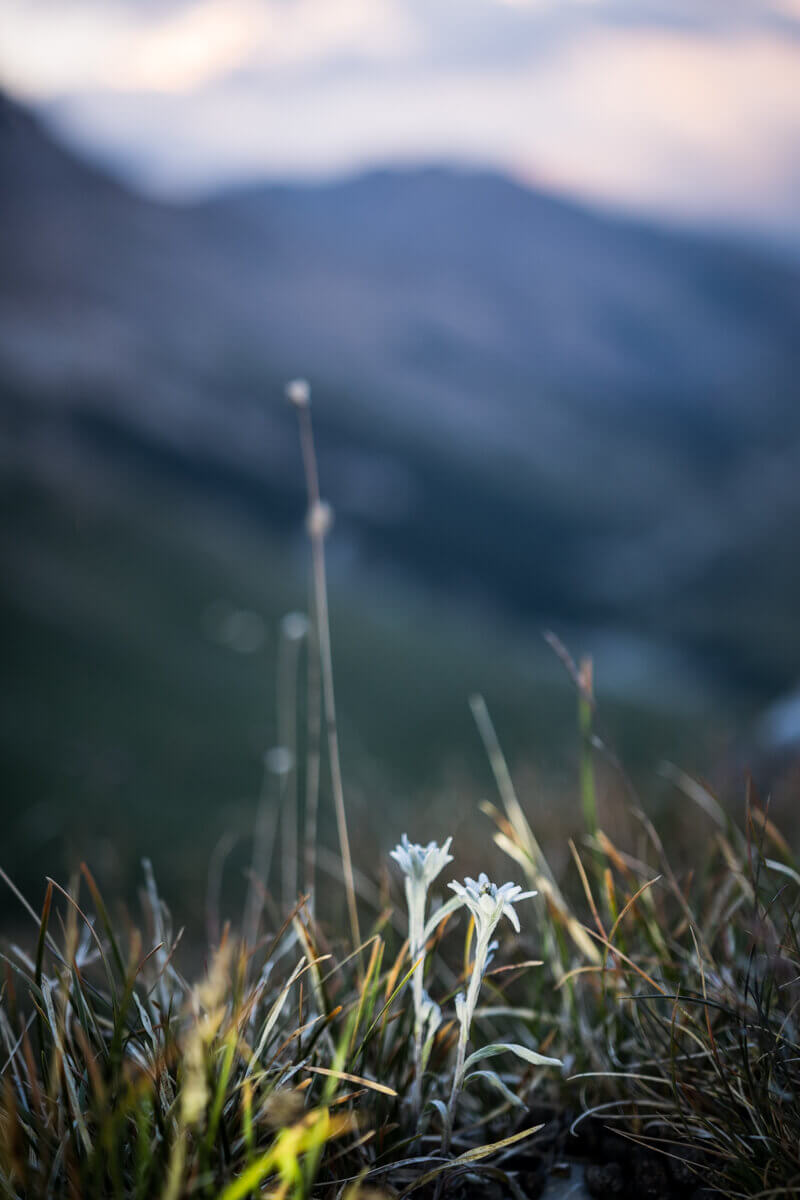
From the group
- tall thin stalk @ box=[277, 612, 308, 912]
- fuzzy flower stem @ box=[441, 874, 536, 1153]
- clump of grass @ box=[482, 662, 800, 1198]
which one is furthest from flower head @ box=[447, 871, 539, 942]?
tall thin stalk @ box=[277, 612, 308, 912]

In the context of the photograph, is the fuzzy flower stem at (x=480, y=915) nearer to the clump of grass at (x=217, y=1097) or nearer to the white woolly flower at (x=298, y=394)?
the clump of grass at (x=217, y=1097)

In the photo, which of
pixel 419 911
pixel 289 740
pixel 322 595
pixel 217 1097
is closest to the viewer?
pixel 217 1097

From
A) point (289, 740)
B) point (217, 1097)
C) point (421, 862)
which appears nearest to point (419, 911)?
point (421, 862)

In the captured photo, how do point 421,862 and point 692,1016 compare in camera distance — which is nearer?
point 421,862

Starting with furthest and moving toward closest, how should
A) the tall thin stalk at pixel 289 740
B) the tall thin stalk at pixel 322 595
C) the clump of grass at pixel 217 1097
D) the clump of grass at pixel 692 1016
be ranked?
the tall thin stalk at pixel 289 740, the tall thin stalk at pixel 322 595, the clump of grass at pixel 692 1016, the clump of grass at pixel 217 1097

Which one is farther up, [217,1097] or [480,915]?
[480,915]

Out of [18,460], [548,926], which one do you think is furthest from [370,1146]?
[18,460]

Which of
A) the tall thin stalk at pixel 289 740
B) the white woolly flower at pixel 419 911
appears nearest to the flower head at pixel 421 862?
the white woolly flower at pixel 419 911

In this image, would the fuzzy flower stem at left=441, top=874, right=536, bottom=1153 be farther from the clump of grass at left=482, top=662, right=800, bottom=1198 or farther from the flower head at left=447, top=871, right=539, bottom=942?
the clump of grass at left=482, top=662, right=800, bottom=1198

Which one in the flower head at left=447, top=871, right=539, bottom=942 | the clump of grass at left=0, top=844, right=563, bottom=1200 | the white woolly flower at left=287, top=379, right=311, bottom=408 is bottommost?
the clump of grass at left=0, top=844, right=563, bottom=1200

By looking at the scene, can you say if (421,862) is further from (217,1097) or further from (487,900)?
(217,1097)

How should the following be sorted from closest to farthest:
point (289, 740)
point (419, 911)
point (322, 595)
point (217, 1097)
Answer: point (217, 1097)
point (419, 911)
point (322, 595)
point (289, 740)
